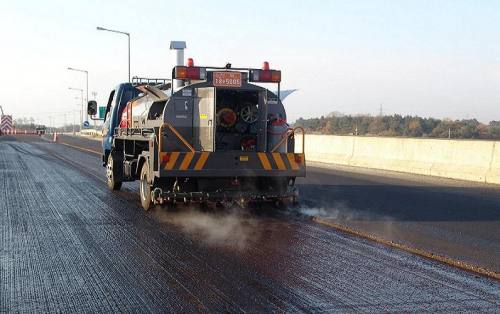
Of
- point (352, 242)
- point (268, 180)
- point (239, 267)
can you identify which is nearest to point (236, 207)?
point (268, 180)

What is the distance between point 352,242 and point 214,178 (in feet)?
9.92

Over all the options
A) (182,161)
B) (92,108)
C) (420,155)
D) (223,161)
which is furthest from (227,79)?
(420,155)

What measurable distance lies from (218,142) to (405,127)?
5190 cm

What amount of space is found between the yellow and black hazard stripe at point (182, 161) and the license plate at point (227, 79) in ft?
4.30

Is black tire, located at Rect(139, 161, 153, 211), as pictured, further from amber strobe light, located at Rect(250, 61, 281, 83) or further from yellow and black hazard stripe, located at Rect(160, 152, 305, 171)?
amber strobe light, located at Rect(250, 61, 281, 83)

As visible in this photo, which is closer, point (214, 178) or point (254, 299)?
point (254, 299)

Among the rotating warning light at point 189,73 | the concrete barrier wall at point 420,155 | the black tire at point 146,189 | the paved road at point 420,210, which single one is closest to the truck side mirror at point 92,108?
the black tire at point 146,189

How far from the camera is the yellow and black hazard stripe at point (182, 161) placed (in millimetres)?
9984

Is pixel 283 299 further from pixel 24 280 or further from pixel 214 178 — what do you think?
pixel 214 178

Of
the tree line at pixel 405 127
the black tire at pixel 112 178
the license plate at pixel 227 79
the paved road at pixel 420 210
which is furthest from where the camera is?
the tree line at pixel 405 127

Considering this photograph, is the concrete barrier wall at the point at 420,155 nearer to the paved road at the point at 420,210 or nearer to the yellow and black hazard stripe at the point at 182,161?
the paved road at the point at 420,210

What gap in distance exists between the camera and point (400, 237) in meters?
8.56

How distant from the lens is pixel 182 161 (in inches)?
395

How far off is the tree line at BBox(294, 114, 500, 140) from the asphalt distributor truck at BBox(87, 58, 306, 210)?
35.7 meters
